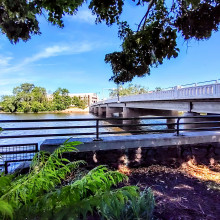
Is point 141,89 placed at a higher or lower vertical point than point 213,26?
higher

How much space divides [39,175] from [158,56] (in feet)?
10.8

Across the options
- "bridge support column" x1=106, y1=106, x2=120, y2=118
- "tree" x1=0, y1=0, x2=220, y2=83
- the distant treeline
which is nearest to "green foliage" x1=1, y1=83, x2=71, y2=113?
the distant treeline

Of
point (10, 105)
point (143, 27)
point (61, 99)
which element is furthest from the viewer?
point (61, 99)

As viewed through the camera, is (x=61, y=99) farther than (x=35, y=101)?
Yes

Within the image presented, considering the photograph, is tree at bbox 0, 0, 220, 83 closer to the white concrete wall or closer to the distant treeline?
the white concrete wall

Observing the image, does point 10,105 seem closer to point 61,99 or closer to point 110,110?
point 61,99

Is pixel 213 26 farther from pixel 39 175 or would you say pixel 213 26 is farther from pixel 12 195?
pixel 12 195

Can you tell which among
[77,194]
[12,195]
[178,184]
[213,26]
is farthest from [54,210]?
[213,26]

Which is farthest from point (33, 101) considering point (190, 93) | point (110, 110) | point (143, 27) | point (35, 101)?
point (143, 27)

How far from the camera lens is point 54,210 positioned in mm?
1374

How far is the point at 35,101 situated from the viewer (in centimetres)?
6888

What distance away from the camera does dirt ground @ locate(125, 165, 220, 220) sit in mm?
2209

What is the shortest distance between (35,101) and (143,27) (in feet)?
234

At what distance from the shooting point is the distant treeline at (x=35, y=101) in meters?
63.3
